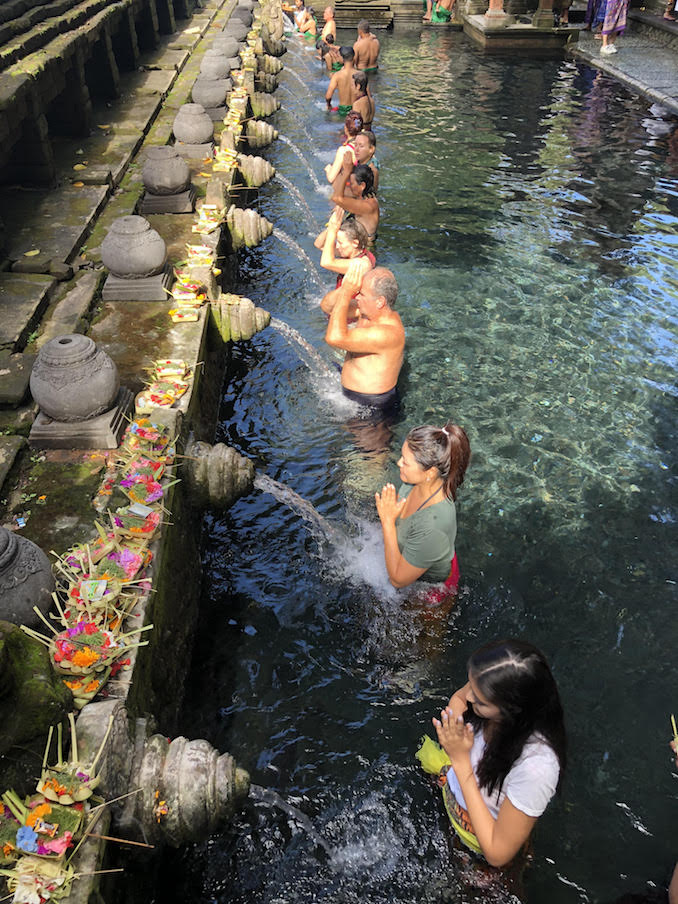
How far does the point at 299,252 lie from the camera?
37.1 feet

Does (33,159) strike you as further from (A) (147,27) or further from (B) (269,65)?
(B) (269,65)

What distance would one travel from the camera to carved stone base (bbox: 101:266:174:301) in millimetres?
7391

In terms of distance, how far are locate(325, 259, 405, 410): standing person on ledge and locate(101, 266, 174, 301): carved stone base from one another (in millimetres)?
1955

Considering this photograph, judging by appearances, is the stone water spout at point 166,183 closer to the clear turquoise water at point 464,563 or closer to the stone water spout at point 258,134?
the clear turquoise water at point 464,563

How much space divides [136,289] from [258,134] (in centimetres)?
834

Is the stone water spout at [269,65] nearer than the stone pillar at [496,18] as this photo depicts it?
Yes

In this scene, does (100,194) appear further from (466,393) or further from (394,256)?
(466,393)

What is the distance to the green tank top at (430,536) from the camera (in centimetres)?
436

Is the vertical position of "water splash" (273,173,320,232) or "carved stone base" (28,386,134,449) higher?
"carved stone base" (28,386,134,449)

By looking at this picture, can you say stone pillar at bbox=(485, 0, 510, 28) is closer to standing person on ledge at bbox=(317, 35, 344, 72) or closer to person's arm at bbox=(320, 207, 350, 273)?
standing person on ledge at bbox=(317, 35, 344, 72)

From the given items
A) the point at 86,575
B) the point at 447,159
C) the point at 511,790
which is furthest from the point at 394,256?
the point at 511,790

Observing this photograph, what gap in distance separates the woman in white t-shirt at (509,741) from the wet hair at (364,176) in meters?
8.34

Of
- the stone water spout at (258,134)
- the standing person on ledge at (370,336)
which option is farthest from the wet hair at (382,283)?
the stone water spout at (258,134)

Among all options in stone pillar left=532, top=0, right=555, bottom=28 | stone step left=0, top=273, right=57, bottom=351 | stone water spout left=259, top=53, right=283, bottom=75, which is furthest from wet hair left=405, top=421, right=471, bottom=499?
stone pillar left=532, top=0, right=555, bottom=28
